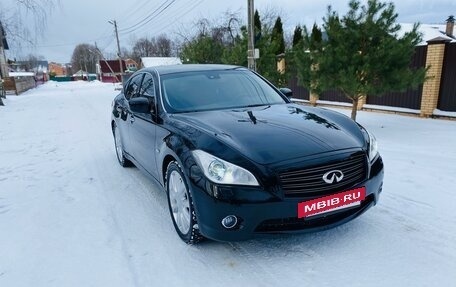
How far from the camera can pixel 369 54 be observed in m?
7.43

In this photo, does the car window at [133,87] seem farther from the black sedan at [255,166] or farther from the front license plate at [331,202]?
the front license plate at [331,202]

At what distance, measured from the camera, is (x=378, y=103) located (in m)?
11.1

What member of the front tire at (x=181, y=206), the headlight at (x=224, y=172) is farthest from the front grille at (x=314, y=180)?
the front tire at (x=181, y=206)

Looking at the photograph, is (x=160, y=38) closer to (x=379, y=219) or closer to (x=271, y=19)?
(x=271, y=19)

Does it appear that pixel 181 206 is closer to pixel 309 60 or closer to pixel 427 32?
pixel 309 60

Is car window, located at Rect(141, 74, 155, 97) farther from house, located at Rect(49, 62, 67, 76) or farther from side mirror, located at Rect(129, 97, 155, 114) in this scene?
house, located at Rect(49, 62, 67, 76)

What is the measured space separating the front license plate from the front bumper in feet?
0.14

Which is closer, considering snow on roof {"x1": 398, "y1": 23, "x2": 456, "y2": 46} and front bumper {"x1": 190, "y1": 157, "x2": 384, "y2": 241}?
front bumper {"x1": 190, "y1": 157, "x2": 384, "y2": 241}

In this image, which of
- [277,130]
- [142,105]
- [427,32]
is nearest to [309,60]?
[142,105]

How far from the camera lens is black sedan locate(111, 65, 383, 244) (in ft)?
8.21

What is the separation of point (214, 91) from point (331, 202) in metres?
1.92

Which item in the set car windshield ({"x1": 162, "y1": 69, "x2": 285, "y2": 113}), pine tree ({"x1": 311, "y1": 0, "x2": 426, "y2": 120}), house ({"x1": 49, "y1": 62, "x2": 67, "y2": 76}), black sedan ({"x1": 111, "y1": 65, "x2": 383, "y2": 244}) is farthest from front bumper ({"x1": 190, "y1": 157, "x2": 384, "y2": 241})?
house ({"x1": 49, "y1": 62, "x2": 67, "y2": 76})

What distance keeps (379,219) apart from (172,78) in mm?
2645

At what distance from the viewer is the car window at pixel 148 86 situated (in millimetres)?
4043
